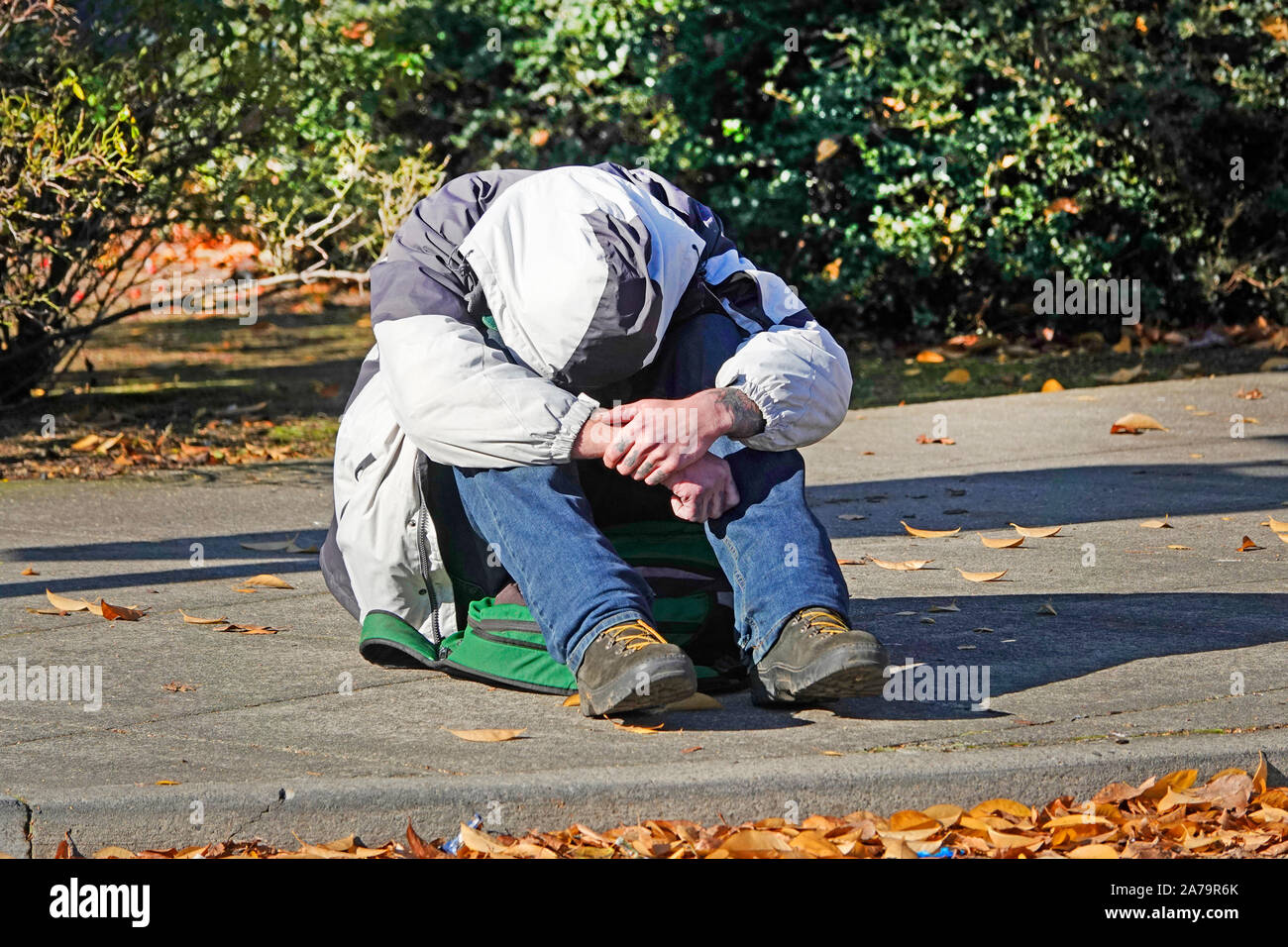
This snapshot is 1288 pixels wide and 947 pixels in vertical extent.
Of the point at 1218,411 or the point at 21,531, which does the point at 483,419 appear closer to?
the point at 21,531

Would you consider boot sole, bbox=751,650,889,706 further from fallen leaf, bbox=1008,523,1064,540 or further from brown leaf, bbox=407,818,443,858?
fallen leaf, bbox=1008,523,1064,540

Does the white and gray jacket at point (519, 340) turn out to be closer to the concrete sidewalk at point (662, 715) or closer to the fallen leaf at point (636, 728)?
the concrete sidewalk at point (662, 715)

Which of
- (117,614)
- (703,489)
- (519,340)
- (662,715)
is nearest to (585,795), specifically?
(662,715)

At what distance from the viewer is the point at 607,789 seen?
297 cm

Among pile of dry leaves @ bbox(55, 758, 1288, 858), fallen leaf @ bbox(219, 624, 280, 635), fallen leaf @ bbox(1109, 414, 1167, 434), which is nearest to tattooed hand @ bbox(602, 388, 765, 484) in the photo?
pile of dry leaves @ bbox(55, 758, 1288, 858)

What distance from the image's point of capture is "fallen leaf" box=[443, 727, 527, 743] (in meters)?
3.31

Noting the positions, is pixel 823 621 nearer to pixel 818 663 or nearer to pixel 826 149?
pixel 818 663

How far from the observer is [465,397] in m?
3.49

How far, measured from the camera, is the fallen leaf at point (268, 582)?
486 cm

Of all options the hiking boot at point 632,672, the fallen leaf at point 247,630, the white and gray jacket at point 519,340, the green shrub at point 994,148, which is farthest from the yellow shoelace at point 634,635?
the green shrub at point 994,148

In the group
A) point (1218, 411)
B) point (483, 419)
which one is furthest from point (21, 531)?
point (1218, 411)

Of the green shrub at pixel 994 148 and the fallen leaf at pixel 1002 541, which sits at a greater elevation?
the green shrub at pixel 994 148

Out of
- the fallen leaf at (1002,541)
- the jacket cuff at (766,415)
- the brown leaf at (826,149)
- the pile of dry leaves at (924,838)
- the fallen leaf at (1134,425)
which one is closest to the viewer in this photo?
the pile of dry leaves at (924,838)

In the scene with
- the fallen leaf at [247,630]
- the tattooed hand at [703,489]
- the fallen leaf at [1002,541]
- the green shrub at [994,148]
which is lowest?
the fallen leaf at [247,630]
